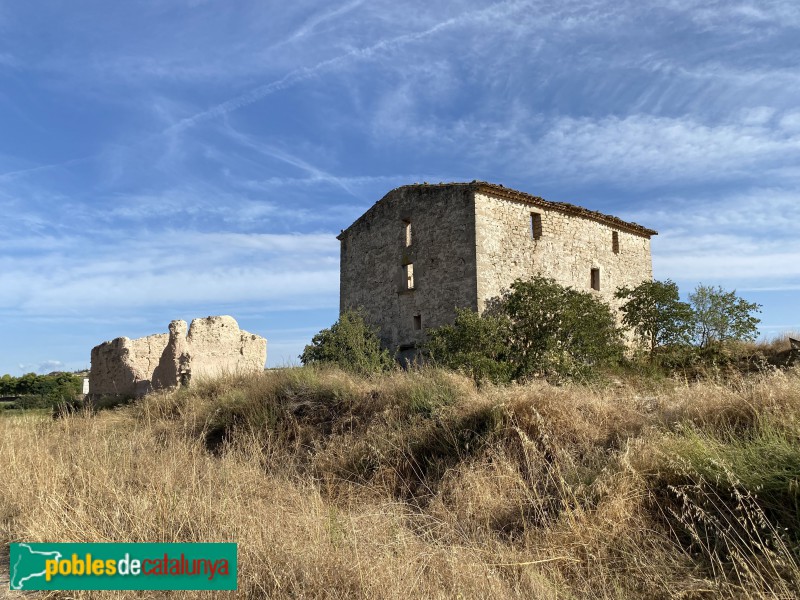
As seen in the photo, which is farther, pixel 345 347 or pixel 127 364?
pixel 345 347

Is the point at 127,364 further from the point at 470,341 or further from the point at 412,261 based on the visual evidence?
the point at 470,341

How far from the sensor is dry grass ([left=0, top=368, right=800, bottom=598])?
3652 millimetres

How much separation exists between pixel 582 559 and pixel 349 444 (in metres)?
3.67

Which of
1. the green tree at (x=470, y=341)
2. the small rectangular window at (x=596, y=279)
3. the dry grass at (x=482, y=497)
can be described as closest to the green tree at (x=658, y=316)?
the small rectangular window at (x=596, y=279)

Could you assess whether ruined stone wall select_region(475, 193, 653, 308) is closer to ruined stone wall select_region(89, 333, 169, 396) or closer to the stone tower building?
the stone tower building

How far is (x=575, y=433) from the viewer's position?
5953 millimetres

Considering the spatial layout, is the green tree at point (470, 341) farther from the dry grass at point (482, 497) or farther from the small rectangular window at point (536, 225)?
the dry grass at point (482, 497)

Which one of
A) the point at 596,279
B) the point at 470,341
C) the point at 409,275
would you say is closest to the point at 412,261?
the point at 409,275

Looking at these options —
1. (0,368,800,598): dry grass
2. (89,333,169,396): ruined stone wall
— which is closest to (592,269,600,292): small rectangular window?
(0,368,800,598): dry grass

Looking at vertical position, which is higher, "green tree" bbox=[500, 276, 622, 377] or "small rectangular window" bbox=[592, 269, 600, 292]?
"small rectangular window" bbox=[592, 269, 600, 292]

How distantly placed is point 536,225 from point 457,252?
342 cm

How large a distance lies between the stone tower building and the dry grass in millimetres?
9844

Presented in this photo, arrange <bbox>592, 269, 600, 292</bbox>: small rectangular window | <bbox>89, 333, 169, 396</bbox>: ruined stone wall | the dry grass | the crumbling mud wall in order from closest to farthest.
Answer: the dry grass, the crumbling mud wall, <bbox>89, 333, 169, 396</bbox>: ruined stone wall, <bbox>592, 269, 600, 292</bbox>: small rectangular window

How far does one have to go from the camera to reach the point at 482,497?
525 centimetres
